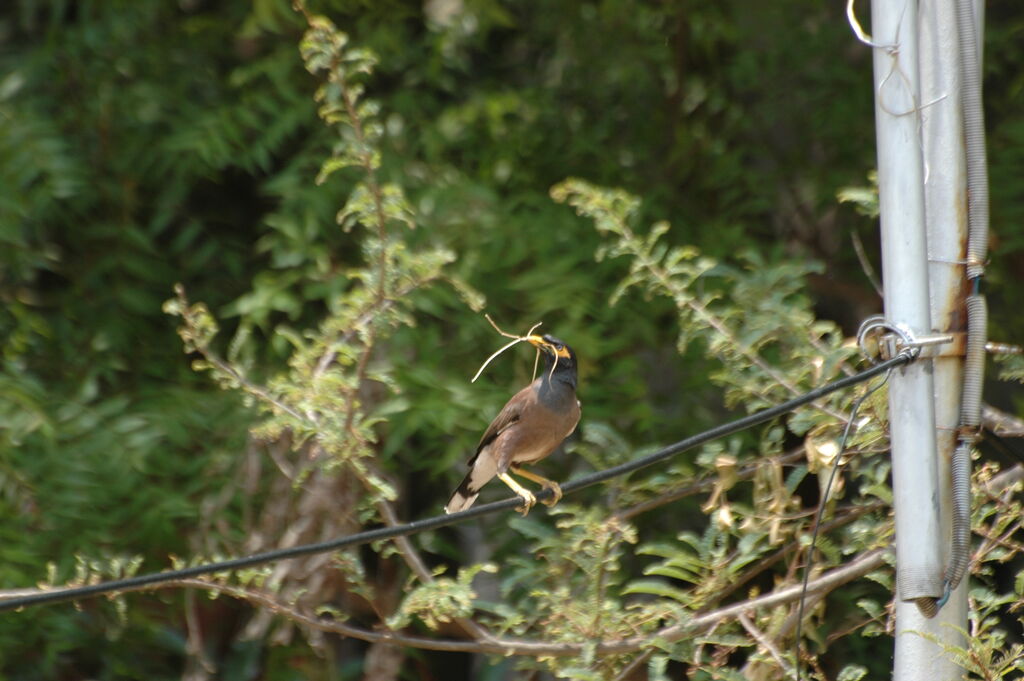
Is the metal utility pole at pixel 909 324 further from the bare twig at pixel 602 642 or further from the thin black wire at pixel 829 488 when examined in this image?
the bare twig at pixel 602 642

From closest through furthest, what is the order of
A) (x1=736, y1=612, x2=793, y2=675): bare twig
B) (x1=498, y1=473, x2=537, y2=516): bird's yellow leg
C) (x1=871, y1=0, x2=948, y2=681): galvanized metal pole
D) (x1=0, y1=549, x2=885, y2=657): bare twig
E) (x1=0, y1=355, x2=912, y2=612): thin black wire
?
(x1=0, y1=355, x2=912, y2=612): thin black wire
(x1=871, y1=0, x2=948, y2=681): galvanized metal pole
(x1=498, y1=473, x2=537, y2=516): bird's yellow leg
(x1=736, y1=612, x2=793, y2=675): bare twig
(x1=0, y1=549, x2=885, y2=657): bare twig

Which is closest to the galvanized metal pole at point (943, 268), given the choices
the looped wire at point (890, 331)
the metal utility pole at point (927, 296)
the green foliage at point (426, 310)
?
the metal utility pole at point (927, 296)

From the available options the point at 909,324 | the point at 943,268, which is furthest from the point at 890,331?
the point at 943,268

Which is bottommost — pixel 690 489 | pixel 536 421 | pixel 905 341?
pixel 905 341

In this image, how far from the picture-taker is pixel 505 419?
485 cm

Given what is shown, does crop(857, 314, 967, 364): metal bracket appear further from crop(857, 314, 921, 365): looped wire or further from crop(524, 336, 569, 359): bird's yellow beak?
crop(524, 336, 569, 359): bird's yellow beak

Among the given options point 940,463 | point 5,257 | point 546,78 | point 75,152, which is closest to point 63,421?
point 5,257

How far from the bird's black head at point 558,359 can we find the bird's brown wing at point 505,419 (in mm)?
124

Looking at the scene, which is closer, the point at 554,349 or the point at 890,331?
the point at 890,331

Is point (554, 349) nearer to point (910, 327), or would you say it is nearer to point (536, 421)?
point (536, 421)

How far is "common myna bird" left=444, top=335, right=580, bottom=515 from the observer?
474 centimetres

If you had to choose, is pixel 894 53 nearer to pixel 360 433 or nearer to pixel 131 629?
pixel 360 433

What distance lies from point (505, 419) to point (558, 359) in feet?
0.92

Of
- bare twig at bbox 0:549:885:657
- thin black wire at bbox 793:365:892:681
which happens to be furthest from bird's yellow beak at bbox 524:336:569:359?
thin black wire at bbox 793:365:892:681
